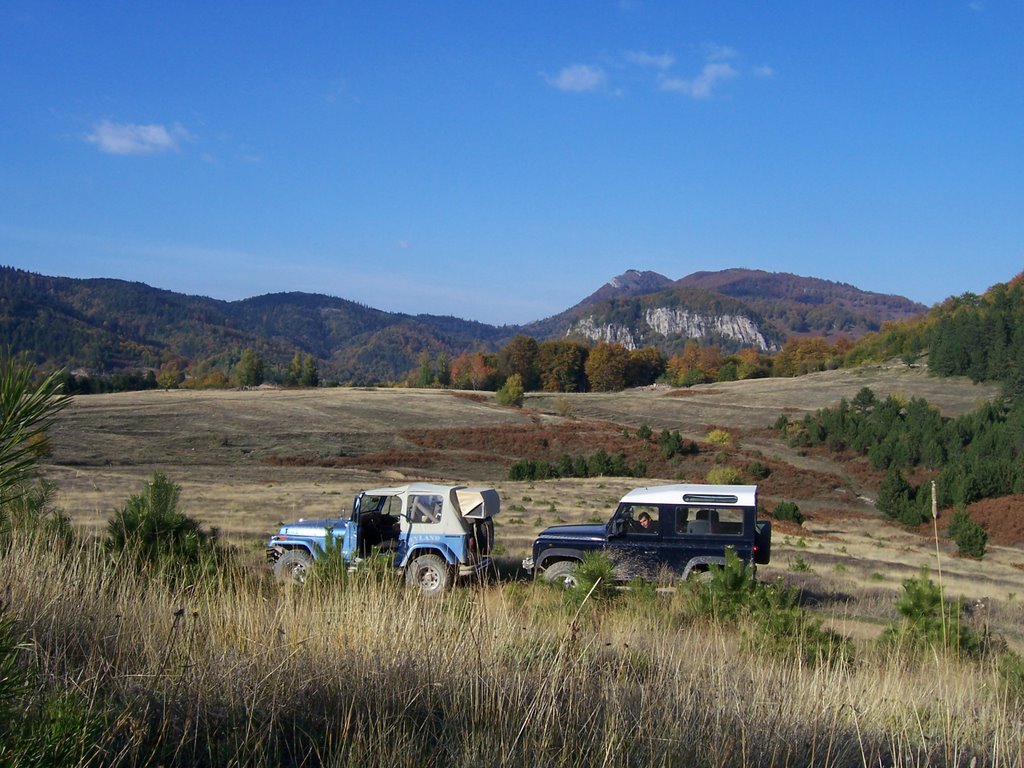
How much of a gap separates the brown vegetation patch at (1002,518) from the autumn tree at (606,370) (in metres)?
74.2

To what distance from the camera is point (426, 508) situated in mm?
13250

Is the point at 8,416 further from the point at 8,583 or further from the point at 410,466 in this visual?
the point at 410,466

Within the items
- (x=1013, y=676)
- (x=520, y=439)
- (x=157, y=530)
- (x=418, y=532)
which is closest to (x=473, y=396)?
(x=520, y=439)

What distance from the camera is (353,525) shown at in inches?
520

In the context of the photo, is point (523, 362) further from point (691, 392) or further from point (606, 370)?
point (691, 392)

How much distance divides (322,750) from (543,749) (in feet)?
2.74

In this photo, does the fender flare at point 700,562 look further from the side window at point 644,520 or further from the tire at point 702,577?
the side window at point 644,520

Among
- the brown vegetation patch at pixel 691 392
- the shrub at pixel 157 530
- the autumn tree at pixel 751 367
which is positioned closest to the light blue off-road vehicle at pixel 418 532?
the shrub at pixel 157 530

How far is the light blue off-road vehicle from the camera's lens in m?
12.8

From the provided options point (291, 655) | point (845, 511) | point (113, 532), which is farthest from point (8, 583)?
point (845, 511)

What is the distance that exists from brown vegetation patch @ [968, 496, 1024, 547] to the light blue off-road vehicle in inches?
1368

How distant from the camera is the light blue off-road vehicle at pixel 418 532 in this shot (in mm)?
12797

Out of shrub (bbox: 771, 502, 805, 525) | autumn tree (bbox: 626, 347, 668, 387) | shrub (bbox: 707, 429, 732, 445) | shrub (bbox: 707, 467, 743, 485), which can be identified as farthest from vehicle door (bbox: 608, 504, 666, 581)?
autumn tree (bbox: 626, 347, 668, 387)

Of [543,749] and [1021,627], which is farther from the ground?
[543,749]
